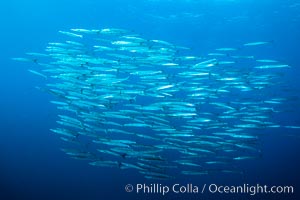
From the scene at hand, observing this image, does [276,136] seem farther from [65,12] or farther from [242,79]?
[65,12]

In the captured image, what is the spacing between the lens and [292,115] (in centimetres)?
1112

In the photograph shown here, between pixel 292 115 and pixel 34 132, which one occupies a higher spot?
pixel 292 115

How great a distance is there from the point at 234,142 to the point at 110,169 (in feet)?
16.2

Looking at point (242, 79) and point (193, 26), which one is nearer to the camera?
point (242, 79)

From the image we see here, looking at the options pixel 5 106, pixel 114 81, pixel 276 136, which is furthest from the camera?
pixel 276 136

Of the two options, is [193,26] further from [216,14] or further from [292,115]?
[292,115]

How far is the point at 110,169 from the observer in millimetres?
11227

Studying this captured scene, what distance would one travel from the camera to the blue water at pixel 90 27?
10.7 meters

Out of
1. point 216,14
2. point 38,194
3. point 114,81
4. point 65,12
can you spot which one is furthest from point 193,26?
point 38,194

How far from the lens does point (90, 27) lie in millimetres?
10781

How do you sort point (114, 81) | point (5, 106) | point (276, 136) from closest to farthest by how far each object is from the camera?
point (114, 81), point (5, 106), point (276, 136)

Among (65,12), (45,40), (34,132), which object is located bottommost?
(34,132)

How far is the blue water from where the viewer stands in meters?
10.7

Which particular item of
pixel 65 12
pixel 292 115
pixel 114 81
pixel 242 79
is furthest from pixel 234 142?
pixel 65 12
